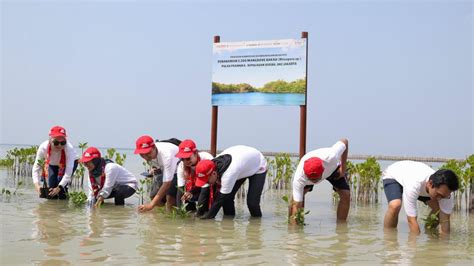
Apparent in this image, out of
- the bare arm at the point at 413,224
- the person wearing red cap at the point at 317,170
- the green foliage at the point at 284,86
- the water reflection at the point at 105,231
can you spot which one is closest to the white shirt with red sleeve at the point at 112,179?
the water reflection at the point at 105,231

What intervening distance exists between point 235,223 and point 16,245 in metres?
2.54

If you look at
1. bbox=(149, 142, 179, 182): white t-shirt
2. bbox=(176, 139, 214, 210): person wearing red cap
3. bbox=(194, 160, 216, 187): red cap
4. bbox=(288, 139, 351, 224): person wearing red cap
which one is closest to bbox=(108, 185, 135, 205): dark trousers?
bbox=(149, 142, 179, 182): white t-shirt

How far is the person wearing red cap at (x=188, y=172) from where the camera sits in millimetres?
6320

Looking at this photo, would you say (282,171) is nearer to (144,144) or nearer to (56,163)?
(56,163)

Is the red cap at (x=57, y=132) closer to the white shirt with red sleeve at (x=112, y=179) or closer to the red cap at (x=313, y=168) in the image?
the white shirt with red sleeve at (x=112, y=179)

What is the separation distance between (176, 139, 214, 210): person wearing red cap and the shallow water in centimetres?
40

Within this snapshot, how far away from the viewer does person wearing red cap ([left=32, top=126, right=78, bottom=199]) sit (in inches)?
307

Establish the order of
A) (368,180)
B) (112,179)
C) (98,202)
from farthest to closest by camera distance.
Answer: (368,180)
(112,179)
(98,202)

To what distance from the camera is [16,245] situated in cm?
450

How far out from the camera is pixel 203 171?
19.7ft

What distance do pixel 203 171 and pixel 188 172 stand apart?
614 millimetres

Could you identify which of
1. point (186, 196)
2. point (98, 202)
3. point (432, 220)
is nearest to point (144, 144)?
point (186, 196)

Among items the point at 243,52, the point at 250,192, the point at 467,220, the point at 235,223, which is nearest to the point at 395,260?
the point at 235,223

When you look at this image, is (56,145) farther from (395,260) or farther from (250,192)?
(395,260)
